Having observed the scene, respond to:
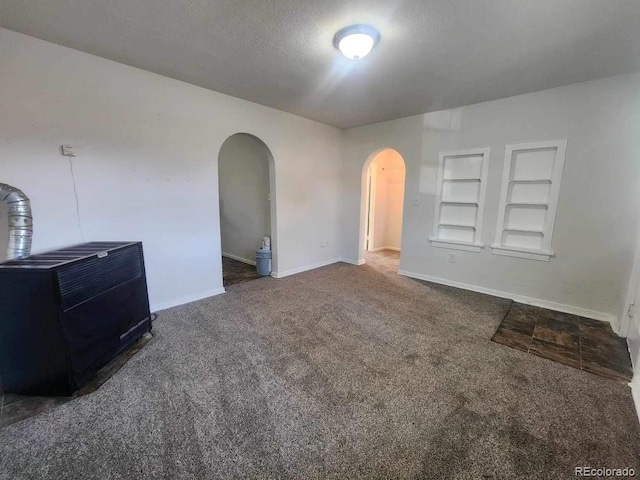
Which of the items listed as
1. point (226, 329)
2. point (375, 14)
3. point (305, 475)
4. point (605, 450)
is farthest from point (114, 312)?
point (605, 450)

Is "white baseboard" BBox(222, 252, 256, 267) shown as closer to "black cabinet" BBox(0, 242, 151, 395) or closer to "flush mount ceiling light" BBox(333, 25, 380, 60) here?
"black cabinet" BBox(0, 242, 151, 395)

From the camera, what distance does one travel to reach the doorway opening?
6031 mm

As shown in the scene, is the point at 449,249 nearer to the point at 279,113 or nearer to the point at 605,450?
the point at 605,450

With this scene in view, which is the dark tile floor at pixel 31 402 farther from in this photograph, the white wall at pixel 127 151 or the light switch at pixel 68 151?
the light switch at pixel 68 151

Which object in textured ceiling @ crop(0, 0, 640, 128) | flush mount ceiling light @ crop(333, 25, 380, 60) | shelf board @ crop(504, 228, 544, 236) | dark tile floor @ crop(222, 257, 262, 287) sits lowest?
dark tile floor @ crop(222, 257, 262, 287)

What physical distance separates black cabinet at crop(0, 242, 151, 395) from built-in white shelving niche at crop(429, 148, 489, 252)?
403 centimetres

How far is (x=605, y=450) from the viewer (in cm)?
139

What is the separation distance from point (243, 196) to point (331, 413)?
4252 millimetres


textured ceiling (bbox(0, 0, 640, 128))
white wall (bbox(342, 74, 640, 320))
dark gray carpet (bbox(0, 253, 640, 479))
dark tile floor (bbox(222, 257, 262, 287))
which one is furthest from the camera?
dark tile floor (bbox(222, 257, 262, 287))

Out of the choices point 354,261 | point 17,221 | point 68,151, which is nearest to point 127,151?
point 68,151

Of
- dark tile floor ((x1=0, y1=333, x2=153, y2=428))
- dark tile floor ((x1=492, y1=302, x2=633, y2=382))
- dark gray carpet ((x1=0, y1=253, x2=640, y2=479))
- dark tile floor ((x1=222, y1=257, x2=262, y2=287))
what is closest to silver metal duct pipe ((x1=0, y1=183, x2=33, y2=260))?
dark tile floor ((x1=0, y1=333, x2=153, y2=428))

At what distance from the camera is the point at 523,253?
3.34 metres

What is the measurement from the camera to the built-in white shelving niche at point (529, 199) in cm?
310

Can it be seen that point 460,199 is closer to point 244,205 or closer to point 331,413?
point 331,413
